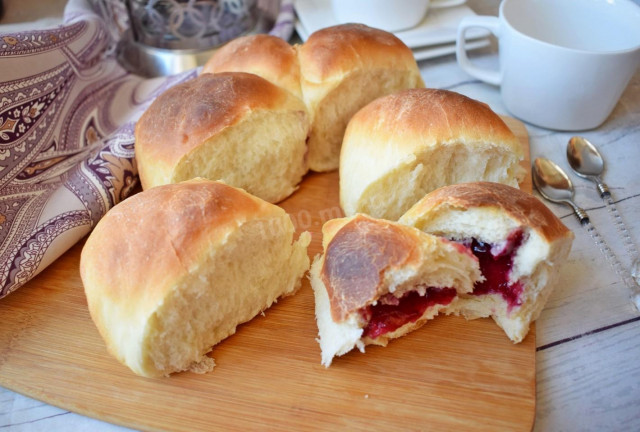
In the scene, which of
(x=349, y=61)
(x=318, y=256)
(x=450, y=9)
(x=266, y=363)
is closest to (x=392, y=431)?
(x=266, y=363)

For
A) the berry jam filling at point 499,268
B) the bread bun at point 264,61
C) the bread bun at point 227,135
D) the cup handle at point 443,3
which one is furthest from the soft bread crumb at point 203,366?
the cup handle at point 443,3

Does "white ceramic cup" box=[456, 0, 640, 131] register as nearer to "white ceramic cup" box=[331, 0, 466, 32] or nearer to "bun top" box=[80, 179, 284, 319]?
"white ceramic cup" box=[331, 0, 466, 32]

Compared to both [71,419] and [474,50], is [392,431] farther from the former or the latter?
[474,50]

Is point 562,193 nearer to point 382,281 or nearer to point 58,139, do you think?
point 382,281

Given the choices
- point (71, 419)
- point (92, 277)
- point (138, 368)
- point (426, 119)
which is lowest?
point (71, 419)

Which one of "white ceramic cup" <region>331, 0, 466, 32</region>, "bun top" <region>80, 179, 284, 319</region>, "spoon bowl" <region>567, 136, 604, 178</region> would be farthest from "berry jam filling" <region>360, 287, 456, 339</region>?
"white ceramic cup" <region>331, 0, 466, 32</region>

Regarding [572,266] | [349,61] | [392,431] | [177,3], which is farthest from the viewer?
[177,3]

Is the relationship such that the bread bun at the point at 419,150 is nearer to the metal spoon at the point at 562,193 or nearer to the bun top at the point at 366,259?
the metal spoon at the point at 562,193
